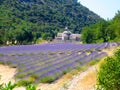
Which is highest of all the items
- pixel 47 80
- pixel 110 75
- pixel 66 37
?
pixel 110 75

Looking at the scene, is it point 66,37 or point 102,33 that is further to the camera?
point 66,37

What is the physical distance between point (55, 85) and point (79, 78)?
2859 mm

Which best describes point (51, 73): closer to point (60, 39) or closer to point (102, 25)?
point (102, 25)

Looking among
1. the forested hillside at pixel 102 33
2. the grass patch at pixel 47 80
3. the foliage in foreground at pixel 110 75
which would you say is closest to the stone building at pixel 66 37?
the forested hillside at pixel 102 33

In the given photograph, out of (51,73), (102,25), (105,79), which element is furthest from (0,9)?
(105,79)

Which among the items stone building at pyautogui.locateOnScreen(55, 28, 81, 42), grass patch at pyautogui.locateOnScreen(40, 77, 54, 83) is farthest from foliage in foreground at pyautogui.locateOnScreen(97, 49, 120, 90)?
stone building at pyautogui.locateOnScreen(55, 28, 81, 42)

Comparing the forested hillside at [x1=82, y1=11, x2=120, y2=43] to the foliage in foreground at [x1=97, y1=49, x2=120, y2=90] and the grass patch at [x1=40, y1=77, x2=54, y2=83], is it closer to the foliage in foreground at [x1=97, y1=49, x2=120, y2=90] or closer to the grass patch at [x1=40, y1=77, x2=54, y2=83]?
the grass patch at [x1=40, y1=77, x2=54, y2=83]

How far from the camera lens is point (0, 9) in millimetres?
189125

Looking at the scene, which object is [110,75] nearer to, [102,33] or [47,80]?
[47,80]

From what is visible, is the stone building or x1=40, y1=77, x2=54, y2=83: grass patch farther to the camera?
the stone building

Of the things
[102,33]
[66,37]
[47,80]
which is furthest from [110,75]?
[66,37]

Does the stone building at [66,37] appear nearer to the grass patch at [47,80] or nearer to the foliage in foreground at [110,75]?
the grass patch at [47,80]

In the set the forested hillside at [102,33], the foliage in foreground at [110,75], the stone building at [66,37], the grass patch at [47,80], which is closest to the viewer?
the foliage in foreground at [110,75]

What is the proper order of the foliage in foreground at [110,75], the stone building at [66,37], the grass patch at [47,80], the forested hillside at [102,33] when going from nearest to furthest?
the foliage in foreground at [110,75] → the grass patch at [47,80] → the forested hillside at [102,33] → the stone building at [66,37]
